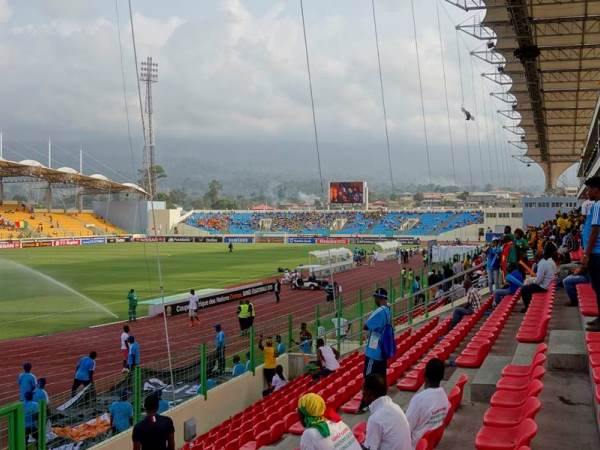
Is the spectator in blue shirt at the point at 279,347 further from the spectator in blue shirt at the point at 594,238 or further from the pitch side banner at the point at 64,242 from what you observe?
the pitch side banner at the point at 64,242

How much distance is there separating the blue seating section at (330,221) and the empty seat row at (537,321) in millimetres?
69751

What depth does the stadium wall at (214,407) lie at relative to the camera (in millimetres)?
8280

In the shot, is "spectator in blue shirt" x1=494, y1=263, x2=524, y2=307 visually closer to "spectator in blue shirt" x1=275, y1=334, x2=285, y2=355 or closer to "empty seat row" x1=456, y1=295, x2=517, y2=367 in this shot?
"empty seat row" x1=456, y1=295, x2=517, y2=367

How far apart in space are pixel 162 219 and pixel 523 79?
6414 cm

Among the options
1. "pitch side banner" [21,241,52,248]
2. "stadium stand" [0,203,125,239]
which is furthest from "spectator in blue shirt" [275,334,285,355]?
"stadium stand" [0,203,125,239]

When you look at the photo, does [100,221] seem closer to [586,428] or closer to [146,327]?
[146,327]

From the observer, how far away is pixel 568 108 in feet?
116

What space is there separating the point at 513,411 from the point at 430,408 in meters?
0.74

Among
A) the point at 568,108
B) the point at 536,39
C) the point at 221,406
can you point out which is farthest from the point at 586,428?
the point at 568,108

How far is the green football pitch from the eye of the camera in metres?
22.5

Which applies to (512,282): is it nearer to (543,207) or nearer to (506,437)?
(506,437)

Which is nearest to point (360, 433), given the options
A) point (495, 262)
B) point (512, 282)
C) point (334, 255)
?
point (512, 282)

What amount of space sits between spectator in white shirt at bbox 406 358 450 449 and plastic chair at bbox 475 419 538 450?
296 mm

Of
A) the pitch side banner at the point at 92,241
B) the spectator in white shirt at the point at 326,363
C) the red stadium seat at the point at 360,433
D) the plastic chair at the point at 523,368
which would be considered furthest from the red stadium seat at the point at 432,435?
the pitch side banner at the point at 92,241
